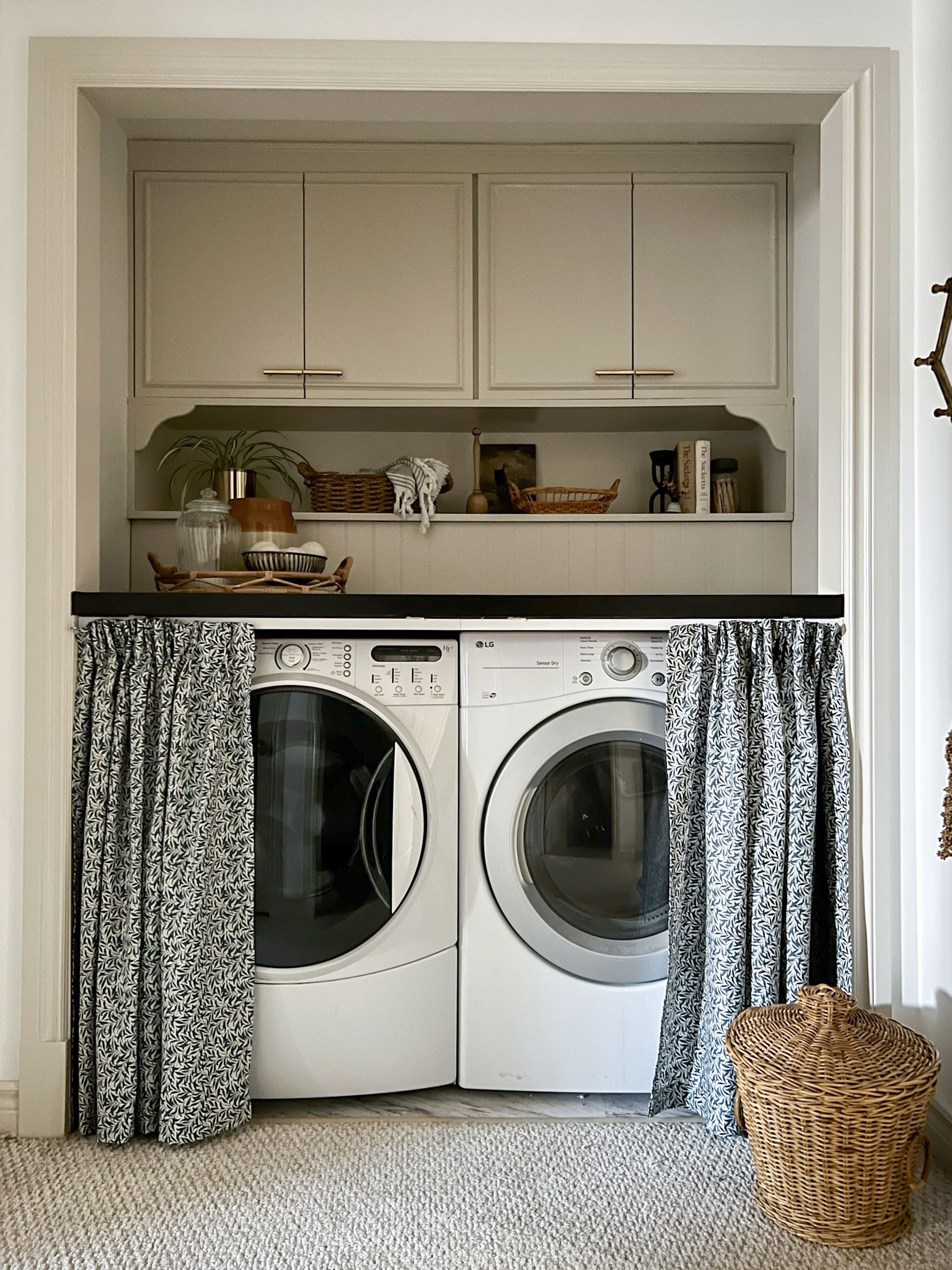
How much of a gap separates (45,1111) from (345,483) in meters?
1.57

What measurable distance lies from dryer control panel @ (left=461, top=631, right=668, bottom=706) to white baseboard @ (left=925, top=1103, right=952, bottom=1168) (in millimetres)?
928

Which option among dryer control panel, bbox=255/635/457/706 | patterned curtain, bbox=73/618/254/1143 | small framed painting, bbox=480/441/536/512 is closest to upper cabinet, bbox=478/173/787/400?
small framed painting, bbox=480/441/536/512

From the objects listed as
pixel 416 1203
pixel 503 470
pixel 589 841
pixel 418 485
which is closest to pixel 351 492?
pixel 418 485

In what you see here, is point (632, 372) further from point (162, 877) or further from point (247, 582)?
point (162, 877)

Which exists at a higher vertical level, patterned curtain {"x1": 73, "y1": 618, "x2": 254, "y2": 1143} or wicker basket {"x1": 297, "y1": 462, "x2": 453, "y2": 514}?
wicker basket {"x1": 297, "y1": 462, "x2": 453, "y2": 514}

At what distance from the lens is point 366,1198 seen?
67.0 inches

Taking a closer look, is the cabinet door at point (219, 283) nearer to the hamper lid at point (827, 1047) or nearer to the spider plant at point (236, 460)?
the spider plant at point (236, 460)

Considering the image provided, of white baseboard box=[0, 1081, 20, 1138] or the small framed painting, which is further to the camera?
the small framed painting

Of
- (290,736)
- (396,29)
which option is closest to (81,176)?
(396,29)

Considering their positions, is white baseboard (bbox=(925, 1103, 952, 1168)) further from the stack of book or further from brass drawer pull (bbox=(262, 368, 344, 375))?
brass drawer pull (bbox=(262, 368, 344, 375))

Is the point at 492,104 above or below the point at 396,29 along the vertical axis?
below

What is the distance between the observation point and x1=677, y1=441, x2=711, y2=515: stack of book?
8.69 ft

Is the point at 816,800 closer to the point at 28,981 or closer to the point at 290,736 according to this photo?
the point at 290,736

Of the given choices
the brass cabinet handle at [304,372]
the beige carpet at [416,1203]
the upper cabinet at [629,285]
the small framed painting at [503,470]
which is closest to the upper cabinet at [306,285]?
the brass cabinet handle at [304,372]
